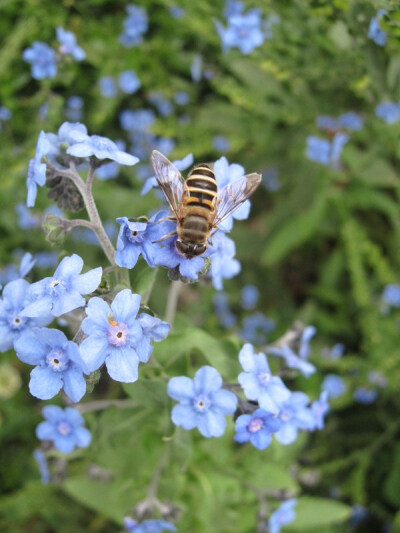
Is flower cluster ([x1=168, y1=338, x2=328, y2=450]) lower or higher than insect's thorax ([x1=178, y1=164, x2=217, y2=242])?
lower

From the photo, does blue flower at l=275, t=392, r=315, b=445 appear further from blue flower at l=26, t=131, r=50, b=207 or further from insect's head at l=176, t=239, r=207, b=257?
blue flower at l=26, t=131, r=50, b=207

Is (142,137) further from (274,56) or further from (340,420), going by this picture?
(340,420)

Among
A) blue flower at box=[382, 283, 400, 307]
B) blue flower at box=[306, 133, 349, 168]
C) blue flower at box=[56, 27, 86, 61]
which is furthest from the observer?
blue flower at box=[382, 283, 400, 307]

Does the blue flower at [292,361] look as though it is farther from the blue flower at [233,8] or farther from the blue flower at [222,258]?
the blue flower at [233,8]

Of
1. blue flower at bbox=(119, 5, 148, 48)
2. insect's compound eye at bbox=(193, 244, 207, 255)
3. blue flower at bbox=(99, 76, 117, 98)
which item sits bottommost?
blue flower at bbox=(99, 76, 117, 98)

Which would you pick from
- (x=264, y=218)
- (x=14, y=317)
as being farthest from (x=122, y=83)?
(x=14, y=317)

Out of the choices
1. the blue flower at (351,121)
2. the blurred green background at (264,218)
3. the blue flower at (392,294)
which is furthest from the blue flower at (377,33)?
the blue flower at (392,294)

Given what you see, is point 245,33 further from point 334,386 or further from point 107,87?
point 334,386

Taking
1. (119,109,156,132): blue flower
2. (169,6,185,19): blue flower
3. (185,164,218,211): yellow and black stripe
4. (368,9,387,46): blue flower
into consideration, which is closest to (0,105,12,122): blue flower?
(119,109,156,132): blue flower
